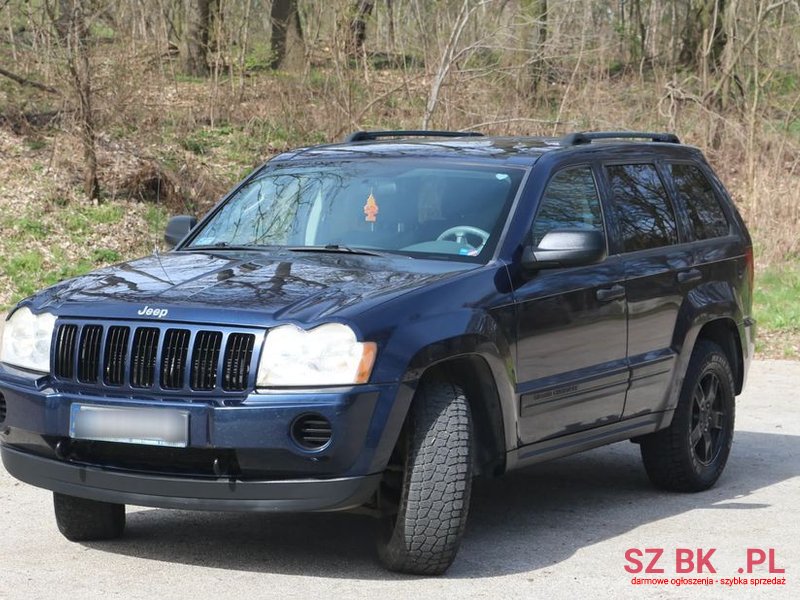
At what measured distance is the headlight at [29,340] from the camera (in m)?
5.42

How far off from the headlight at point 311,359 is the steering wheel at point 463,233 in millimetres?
1223

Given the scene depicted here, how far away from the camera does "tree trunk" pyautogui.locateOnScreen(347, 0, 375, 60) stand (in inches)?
739

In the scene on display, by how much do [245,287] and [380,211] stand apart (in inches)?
43.8

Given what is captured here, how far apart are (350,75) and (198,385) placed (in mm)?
14370

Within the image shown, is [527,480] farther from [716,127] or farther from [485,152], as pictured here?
[716,127]

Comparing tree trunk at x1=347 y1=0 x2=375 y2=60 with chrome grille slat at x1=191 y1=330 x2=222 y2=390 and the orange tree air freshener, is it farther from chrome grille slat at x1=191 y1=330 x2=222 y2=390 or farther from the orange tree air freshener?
chrome grille slat at x1=191 y1=330 x2=222 y2=390

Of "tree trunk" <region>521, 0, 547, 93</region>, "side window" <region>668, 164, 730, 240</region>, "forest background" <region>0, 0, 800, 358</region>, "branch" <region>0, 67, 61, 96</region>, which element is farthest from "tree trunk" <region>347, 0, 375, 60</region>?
"side window" <region>668, 164, 730, 240</region>

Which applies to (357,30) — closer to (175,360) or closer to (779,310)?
(779,310)

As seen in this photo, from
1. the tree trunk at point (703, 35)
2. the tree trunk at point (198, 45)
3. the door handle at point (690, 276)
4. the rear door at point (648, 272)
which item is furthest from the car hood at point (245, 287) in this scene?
the tree trunk at point (703, 35)

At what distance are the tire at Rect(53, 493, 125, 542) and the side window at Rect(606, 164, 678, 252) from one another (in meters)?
2.74

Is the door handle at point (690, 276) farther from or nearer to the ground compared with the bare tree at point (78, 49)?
nearer to the ground

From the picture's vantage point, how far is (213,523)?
639 cm

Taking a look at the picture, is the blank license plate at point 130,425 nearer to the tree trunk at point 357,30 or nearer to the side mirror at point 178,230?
the side mirror at point 178,230

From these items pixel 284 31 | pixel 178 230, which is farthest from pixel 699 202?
pixel 284 31
